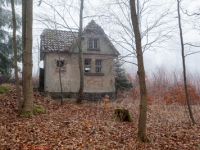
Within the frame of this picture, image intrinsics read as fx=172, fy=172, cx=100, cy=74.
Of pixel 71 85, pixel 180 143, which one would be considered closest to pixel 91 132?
pixel 180 143

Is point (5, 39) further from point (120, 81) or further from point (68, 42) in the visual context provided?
point (120, 81)

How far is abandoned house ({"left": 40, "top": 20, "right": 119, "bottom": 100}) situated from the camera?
16984mm

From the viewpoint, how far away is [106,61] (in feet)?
61.2

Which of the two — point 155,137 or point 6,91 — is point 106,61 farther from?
point 155,137

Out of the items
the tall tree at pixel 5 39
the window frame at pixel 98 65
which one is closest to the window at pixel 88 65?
the window frame at pixel 98 65

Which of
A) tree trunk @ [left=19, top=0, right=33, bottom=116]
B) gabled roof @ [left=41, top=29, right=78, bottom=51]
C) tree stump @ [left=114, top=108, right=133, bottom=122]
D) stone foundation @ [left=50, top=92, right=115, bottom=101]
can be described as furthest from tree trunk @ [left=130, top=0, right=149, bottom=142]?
stone foundation @ [left=50, top=92, right=115, bottom=101]

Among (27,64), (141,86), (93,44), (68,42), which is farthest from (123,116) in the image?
(68,42)

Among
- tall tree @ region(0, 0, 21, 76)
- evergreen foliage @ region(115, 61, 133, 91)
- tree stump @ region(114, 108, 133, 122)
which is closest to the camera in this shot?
tree stump @ region(114, 108, 133, 122)

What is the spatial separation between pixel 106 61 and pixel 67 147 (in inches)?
570

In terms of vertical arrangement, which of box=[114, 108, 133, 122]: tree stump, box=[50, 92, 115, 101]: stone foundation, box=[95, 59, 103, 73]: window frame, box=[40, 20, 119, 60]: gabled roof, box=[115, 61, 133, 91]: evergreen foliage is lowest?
box=[114, 108, 133, 122]: tree stump

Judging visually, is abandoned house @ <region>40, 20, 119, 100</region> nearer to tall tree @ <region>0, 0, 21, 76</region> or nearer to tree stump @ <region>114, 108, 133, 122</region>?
tall tree @ <region>0, 0, 21, 76</region>

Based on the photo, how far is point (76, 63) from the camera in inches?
700

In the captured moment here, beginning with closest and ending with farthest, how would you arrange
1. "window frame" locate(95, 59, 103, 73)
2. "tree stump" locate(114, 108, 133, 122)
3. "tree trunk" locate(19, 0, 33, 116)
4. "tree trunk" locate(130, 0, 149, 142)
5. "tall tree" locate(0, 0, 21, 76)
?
→ "tree trunk" locate(130, 0, 149, 142) → "tree trunk" locate(19, 0, 33, 116) → "tree stump" locate(114, 108, 133, 122) → "tall tree" locate(0, 0, 21, 76) → "window frame" locate(95, 59, 103, 73)

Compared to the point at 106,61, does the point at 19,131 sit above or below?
below
